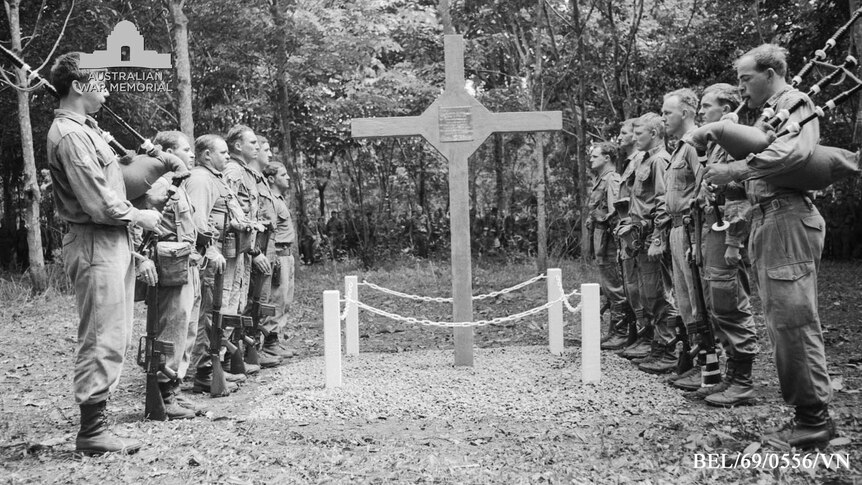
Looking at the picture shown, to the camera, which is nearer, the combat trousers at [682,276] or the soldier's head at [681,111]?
the combat trousers at [682,276]

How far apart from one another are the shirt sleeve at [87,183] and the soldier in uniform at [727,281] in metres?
4.06

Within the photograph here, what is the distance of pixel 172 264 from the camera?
5199 mm

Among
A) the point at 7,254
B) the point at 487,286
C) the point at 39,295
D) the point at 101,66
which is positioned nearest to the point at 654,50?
the point at 487,286

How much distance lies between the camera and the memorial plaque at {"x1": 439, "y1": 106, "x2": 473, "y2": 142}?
707 centimetres

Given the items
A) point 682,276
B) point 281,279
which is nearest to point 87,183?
point 281,279

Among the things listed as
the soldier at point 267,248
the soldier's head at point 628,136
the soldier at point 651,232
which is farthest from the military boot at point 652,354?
the soldier at point 267,248

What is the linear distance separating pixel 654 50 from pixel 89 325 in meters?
13.7

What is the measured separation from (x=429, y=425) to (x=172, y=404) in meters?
1.96

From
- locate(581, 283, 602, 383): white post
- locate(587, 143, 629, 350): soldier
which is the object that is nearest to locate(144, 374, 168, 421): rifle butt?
locate(581, 283, 602, 383): white post

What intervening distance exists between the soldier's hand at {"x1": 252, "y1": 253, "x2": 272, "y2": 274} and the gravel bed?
103cm

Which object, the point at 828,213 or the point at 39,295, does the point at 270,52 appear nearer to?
the point at 39,295

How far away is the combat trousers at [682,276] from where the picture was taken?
584 centimetres

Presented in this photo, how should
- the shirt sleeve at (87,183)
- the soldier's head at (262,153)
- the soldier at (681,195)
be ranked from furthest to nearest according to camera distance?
the soldier's head at (262,153), the soldier at (681,195), the shirt sleeve at (87,183)

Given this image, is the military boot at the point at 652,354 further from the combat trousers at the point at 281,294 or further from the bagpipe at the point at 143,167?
the bagpipe at the point at 143,167
